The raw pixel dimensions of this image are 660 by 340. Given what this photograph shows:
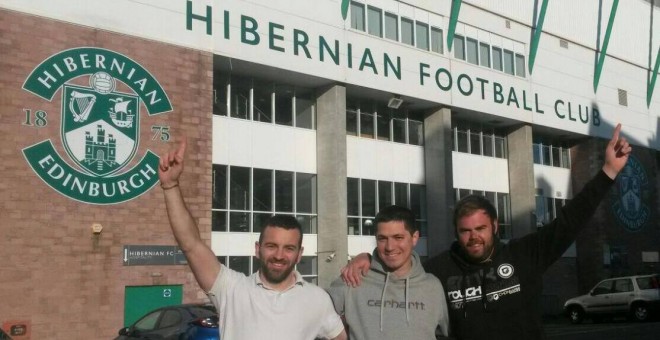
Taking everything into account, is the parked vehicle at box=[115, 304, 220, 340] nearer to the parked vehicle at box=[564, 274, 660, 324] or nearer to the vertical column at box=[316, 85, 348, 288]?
the vertical column at box=[316, 85, 348, 288]

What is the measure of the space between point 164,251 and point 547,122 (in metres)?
19.2

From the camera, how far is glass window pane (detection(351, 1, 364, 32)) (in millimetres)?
24688

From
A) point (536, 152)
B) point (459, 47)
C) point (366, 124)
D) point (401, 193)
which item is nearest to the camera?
point (366, 124)

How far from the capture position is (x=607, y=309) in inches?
953

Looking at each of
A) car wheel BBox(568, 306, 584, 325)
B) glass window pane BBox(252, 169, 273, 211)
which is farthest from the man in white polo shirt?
car wheel BBox(568, 306, 584, 325)

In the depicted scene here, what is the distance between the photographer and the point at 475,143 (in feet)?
100.0

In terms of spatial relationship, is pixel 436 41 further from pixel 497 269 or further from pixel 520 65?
pixel 497 269

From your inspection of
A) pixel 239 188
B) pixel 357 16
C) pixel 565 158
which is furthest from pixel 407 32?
pixel 565 158

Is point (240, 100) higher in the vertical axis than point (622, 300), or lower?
higher

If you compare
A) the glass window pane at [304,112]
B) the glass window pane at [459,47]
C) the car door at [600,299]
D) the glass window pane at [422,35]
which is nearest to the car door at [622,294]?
the car door at [600,299]

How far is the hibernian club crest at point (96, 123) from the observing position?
17.5 meters

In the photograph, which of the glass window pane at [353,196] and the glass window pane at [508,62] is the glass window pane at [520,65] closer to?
the glass window pane at [508,62]

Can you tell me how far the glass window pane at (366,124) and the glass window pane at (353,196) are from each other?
6.41 ft

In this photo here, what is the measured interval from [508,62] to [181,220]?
2811cm
